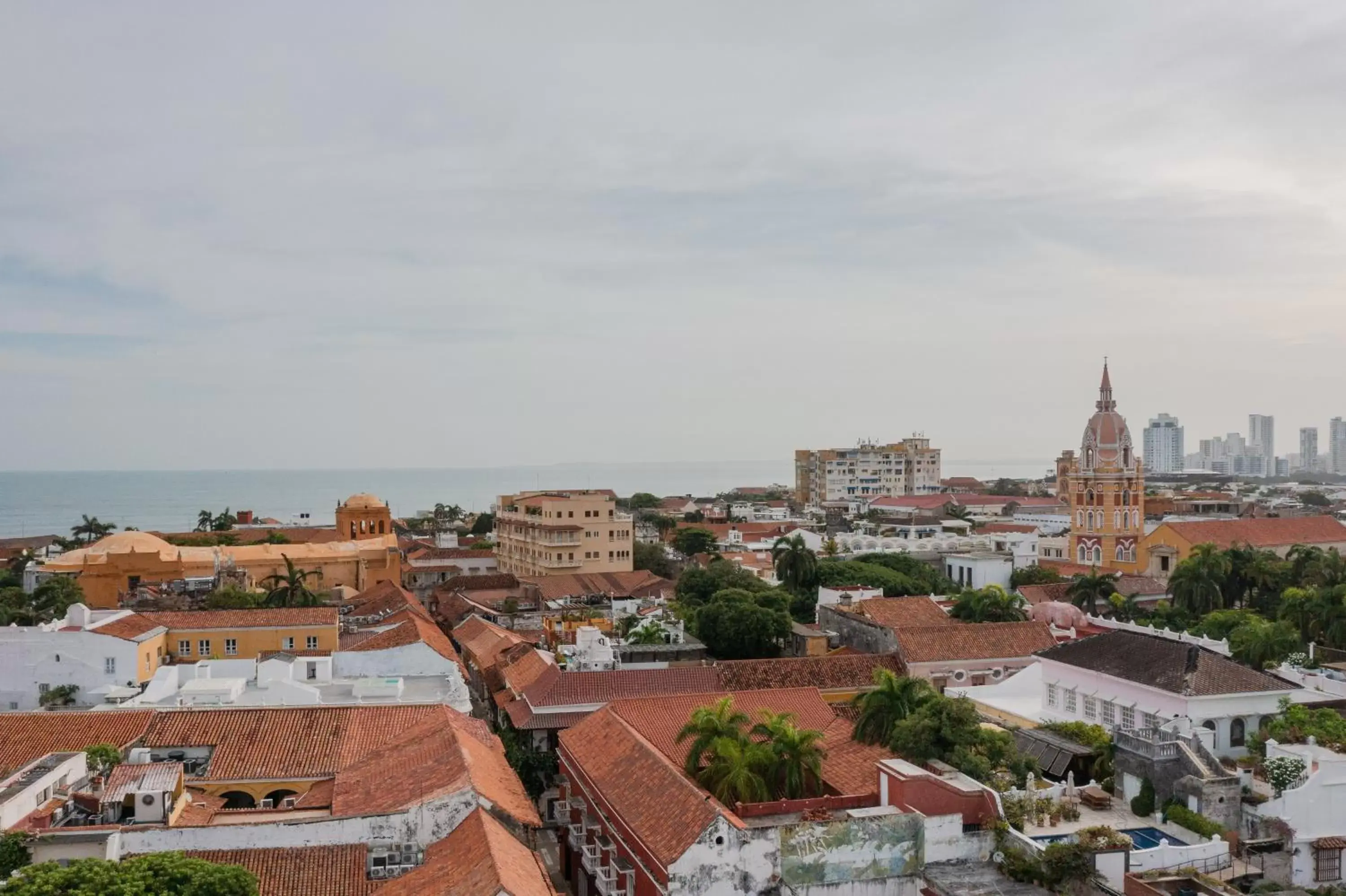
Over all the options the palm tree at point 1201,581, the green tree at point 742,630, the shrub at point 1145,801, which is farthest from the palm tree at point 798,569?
the shrub at point 1145,801

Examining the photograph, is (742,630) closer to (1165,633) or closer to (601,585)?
(1165,633)

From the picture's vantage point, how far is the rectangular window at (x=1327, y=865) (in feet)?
61.9

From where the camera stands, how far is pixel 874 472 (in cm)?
17225

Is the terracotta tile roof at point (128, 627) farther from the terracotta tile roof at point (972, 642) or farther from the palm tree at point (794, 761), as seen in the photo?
the terracotta tile roof at point (972, 642)

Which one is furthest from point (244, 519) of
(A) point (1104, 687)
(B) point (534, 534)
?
(A) point (1104, 687)

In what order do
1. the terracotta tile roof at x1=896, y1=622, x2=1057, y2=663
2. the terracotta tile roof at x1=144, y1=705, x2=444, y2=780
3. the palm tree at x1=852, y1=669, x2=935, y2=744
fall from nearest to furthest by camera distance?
the terracotta tile roof at x1=144, y1=705, x2=444, y2=780 < the palm tree at x1=852, y1=669, x2=935, y2=744 < the terracotta tile roof at x1=896, y1=622, x2=1057, y2=663

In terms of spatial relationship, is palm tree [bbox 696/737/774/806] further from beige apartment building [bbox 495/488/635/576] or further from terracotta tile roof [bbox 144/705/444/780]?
beige apartment building [bbox 495/488/635/576]

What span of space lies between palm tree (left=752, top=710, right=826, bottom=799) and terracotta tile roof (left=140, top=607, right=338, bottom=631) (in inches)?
834

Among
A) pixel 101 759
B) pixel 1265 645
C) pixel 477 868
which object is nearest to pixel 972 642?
pixel 1265 645

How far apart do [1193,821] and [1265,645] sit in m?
18.5

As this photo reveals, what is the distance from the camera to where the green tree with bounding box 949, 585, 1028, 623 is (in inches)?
1777

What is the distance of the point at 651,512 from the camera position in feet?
450

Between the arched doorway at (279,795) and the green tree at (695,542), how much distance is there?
2656 inches

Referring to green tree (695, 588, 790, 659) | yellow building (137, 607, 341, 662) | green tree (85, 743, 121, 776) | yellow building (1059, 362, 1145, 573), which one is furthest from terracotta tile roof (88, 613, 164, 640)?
yellow building (1059, 362, 1145, 573)
